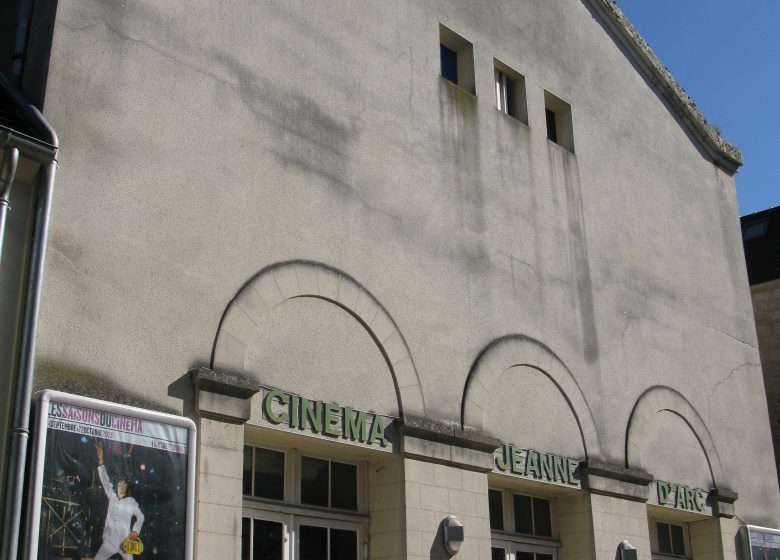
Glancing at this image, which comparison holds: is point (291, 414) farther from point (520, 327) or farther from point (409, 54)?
point (409, 54)

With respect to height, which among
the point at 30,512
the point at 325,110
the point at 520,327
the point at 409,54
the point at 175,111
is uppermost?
the point at 409,54

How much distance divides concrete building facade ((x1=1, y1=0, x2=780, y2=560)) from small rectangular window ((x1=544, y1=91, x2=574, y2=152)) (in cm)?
4

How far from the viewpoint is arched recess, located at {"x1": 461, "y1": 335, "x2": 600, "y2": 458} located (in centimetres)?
1143

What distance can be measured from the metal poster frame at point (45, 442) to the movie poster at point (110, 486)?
0.7 inches

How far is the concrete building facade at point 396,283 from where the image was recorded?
863cm

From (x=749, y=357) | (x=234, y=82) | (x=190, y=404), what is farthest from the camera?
(x=749, y=357)

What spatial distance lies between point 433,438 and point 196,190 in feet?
11.9

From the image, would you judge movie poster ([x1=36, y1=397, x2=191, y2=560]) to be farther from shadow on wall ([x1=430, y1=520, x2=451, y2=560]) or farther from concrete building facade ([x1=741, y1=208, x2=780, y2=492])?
concrete building facade ([x1=741, y1=208, x2=780, y2=492])

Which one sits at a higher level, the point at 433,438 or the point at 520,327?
the point at 520,327

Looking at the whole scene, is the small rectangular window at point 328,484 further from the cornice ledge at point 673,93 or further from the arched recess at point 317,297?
the cornice ledge at point 673,93

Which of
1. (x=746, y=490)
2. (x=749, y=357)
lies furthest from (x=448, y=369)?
(x=749, y=357)

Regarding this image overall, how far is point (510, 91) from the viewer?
14242 mm

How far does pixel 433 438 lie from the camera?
10664 millimetres

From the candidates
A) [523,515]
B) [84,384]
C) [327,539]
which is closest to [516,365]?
[523,515]
